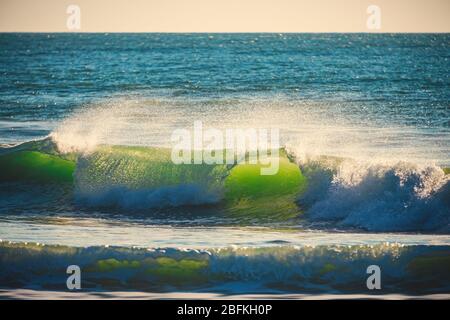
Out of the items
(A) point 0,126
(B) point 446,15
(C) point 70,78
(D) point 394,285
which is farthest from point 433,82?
(D) point 394,285

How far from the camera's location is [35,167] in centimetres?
1552

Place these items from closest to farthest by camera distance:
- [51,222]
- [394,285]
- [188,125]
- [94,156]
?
1. [394,285]
2. [51,222]
3. [94,156]
4. [188,125]

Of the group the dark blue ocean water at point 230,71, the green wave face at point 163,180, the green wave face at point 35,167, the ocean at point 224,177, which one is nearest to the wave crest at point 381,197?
the ocean at point 224,177

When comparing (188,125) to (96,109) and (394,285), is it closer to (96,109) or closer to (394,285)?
(96,109)

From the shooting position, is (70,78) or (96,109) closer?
(96,109)

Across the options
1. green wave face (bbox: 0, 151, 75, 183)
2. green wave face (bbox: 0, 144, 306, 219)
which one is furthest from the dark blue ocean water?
green wave face (bbox: 0, 144, 306, 219)

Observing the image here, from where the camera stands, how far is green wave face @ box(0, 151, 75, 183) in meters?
15.2

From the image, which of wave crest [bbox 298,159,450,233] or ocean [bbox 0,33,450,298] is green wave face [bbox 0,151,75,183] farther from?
wave crest [bbox 298,159,450,233]

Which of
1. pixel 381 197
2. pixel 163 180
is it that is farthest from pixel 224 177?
pixel 381 197

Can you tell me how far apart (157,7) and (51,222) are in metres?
10.2

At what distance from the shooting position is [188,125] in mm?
18109

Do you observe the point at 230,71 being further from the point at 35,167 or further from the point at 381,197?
the point at 381,197

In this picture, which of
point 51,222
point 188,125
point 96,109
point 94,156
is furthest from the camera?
point 96,109

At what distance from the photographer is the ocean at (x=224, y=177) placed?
9477mm
